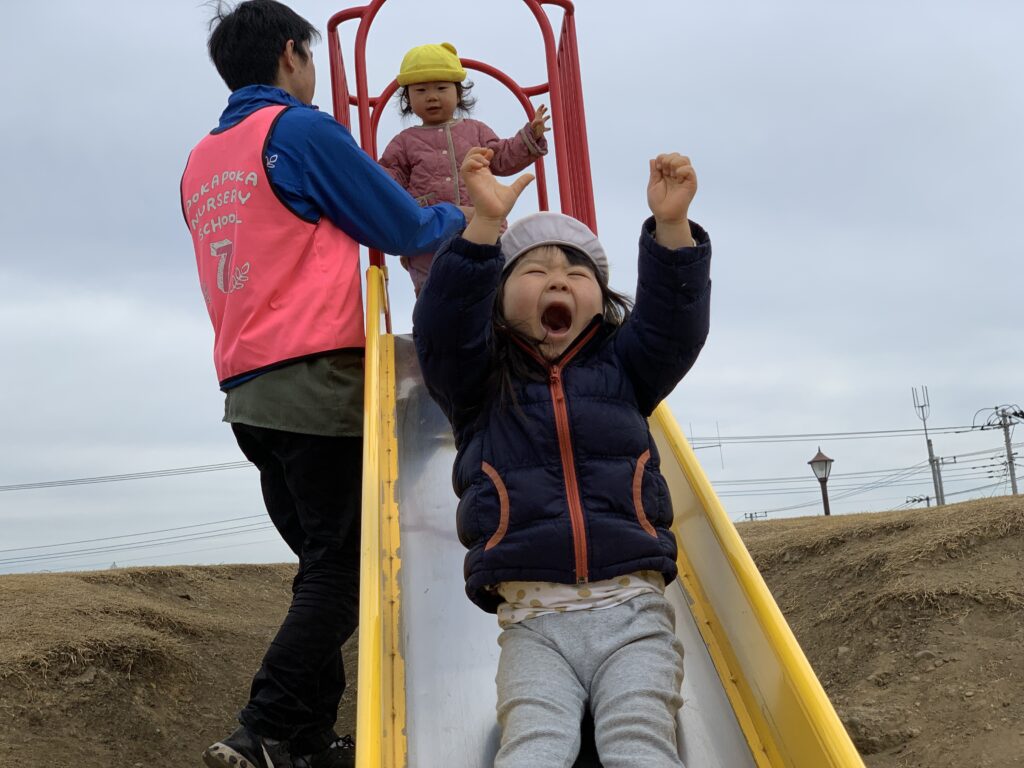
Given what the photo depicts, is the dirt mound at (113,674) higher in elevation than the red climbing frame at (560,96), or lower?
lower

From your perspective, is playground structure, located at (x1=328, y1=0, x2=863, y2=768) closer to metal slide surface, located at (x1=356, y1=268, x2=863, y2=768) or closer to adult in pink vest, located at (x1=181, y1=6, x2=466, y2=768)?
metal slide surface, located at (x1=356, y1=268, x2=863, y2=768)

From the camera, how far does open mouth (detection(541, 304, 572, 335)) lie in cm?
262

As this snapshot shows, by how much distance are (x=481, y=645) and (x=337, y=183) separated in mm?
1493

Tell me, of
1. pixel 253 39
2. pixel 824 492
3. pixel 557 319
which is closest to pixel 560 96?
pixel 253 39

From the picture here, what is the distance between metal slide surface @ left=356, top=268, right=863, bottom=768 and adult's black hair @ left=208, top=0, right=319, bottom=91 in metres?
0.97

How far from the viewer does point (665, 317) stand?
249 cm

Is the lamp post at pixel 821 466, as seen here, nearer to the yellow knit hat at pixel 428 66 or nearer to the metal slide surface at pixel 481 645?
the yellow knit hat at pixel 428 66

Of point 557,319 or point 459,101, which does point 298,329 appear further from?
point 459,101

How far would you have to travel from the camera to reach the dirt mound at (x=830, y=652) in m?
3.85

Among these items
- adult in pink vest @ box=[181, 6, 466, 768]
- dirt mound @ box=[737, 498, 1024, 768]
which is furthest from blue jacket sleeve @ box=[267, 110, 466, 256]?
dirt mound @ box=[737, 498, 1024, 768]

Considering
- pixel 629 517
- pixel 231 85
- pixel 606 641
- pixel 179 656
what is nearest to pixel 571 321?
pixel 629 517

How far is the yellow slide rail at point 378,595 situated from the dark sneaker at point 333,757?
59 centimetres

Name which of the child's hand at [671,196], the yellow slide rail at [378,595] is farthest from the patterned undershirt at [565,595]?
the child's hand at [671,196]

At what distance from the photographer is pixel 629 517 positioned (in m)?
2.35
